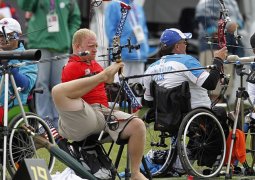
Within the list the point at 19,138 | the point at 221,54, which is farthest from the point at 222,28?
the point at 19,138

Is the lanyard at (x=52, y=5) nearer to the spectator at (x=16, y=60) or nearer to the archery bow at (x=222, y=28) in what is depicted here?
the spectator at (x=16, y=60)

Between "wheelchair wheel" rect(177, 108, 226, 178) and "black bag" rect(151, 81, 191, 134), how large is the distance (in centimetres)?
12

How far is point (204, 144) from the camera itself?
9227mm

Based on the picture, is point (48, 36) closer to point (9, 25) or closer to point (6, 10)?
point (6, 10)

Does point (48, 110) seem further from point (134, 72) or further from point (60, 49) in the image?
point (134, 72)

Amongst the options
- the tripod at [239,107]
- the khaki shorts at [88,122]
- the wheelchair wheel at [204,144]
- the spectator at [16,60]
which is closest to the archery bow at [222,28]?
the tripod at [239,107]

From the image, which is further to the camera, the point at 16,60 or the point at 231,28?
the point at 231,28

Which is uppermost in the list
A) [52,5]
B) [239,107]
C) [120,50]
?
[52,5]

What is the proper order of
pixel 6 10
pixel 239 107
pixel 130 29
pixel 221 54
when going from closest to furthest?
pixel 221 54, pixel 239 107, pixel 130 29, pixel 6 10

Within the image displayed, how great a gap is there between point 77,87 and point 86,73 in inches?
18.6

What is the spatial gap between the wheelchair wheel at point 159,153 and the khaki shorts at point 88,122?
917 millimetres

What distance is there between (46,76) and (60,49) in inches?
14.7

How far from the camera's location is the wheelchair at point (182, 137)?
29.6 ft

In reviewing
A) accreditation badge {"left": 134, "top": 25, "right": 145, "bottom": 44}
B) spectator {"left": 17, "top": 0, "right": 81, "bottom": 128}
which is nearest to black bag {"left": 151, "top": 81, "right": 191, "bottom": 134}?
spectator {"left": 17, "top": 0, "right": 81, "bottom": 128}
